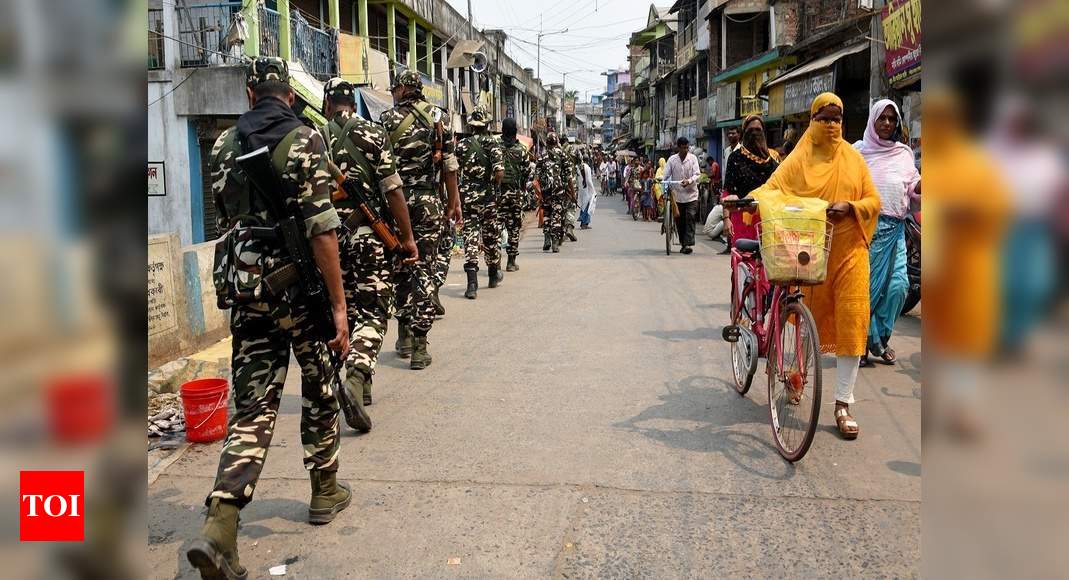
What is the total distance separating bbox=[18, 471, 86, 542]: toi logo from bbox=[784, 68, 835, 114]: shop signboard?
48.5 feet

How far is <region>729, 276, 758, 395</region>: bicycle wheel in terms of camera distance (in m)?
5.00

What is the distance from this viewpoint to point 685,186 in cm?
1317

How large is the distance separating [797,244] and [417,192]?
11.1 ft

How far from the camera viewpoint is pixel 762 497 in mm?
3730

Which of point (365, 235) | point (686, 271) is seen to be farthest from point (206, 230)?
point (365, 235)

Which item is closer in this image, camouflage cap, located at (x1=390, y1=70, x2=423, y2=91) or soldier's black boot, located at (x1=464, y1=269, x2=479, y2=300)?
camouflage cap, located at (x1=390, y1=70, x2=423, y2=91)

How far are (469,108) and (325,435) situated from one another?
27200 mm

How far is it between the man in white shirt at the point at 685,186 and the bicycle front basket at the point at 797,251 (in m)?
9.16

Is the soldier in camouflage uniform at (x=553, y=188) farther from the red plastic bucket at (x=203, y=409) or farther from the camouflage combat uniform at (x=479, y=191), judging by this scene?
the red plastic bucket at (x=203, y=409)

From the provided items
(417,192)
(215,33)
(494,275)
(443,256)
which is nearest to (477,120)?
(494,275)

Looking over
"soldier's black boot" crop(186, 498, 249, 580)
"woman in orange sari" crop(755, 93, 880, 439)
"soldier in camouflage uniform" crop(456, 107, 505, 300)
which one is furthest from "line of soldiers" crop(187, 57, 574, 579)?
"soldier in camouflage uniform" crop(456, 107, 505, 300)

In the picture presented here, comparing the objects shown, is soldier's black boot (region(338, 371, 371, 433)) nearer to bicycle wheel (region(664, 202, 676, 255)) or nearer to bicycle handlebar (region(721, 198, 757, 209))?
bicycle handlebar (region(721, 198, 757, 209))

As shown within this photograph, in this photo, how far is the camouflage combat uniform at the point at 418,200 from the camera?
611 centimetres

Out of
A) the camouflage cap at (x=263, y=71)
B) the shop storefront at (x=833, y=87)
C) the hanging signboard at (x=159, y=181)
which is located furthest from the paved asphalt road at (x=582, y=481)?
the shop storefront at (x=833, y=87)
